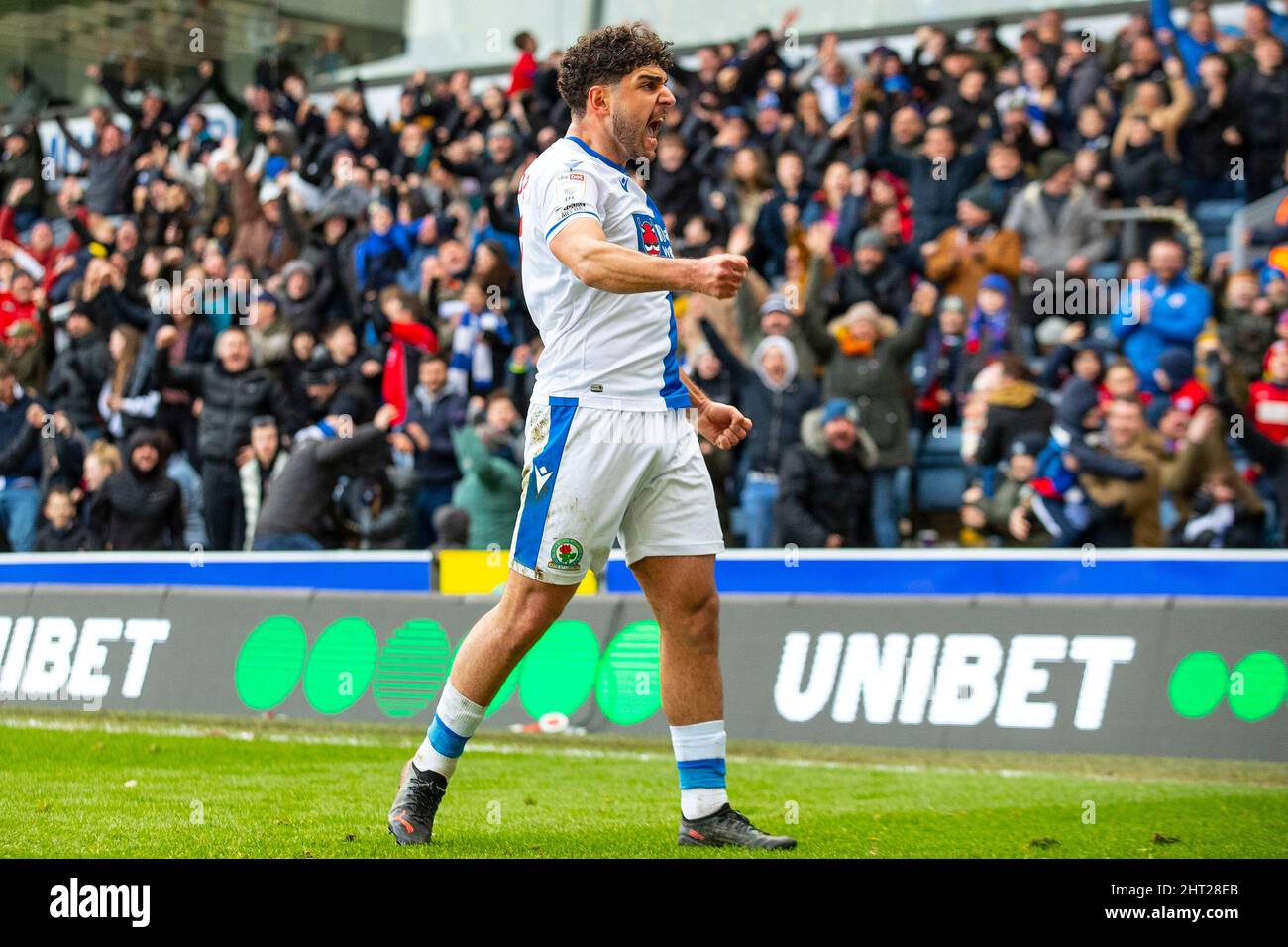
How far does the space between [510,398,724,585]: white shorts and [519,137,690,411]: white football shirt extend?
6cm

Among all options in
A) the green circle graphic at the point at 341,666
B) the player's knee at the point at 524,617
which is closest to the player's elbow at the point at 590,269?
the player's knee at the point at 524,617

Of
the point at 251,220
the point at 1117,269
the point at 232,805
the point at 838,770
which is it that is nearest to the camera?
the point at 232,805

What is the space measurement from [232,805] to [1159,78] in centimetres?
928

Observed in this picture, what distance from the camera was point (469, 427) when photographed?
12914mm

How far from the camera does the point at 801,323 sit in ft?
41.9

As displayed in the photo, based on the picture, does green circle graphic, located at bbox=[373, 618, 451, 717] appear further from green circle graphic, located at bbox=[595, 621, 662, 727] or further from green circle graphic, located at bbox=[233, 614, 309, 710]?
green circle graphic, located at bbox=[595, 621, 662, 727]

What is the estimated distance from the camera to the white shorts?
18.4ft

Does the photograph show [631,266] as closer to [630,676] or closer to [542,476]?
[542,476]

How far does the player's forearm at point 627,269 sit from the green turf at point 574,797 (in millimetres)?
1715

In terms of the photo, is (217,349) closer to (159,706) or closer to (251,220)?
(251,220)

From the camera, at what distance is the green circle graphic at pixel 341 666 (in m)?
10.2
